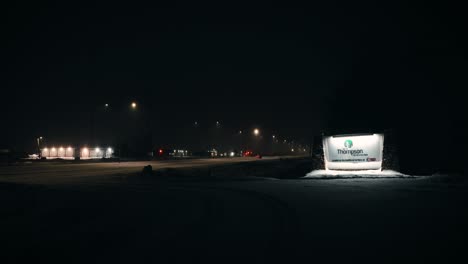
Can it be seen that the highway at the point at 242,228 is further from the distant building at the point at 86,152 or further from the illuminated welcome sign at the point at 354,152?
the distant building at the point at 86,152

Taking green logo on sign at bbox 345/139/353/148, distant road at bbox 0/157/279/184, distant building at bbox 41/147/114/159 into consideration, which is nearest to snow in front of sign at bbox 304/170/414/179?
green logo on sign at bbox 345/139/353/148

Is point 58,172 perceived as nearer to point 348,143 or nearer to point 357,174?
point 348,143

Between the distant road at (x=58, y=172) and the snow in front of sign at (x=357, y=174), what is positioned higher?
the snow in front of sign at (x=357, y=174)

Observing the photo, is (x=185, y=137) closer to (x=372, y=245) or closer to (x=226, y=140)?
(x=226, y=140)

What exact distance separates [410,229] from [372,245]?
5.19 feet

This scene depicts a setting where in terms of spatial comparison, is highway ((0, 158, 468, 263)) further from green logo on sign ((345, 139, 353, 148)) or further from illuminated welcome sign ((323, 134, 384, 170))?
green logo on sign ((345, 139, 353, 148))

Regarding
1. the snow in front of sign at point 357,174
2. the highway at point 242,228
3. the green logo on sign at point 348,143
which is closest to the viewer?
the highway at point 242,228

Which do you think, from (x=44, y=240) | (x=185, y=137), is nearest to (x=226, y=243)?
(x=44, y=240)

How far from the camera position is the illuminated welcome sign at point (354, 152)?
71.9 ft

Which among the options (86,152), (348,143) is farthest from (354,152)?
(86,152)

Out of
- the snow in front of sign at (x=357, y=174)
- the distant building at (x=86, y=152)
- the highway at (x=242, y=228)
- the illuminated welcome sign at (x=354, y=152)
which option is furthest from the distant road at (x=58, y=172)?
the distant building at (x=86, y=152)

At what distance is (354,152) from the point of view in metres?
22.4

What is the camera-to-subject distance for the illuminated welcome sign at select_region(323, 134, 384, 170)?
862 inches

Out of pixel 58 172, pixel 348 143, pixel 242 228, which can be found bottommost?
pixel 58 172
